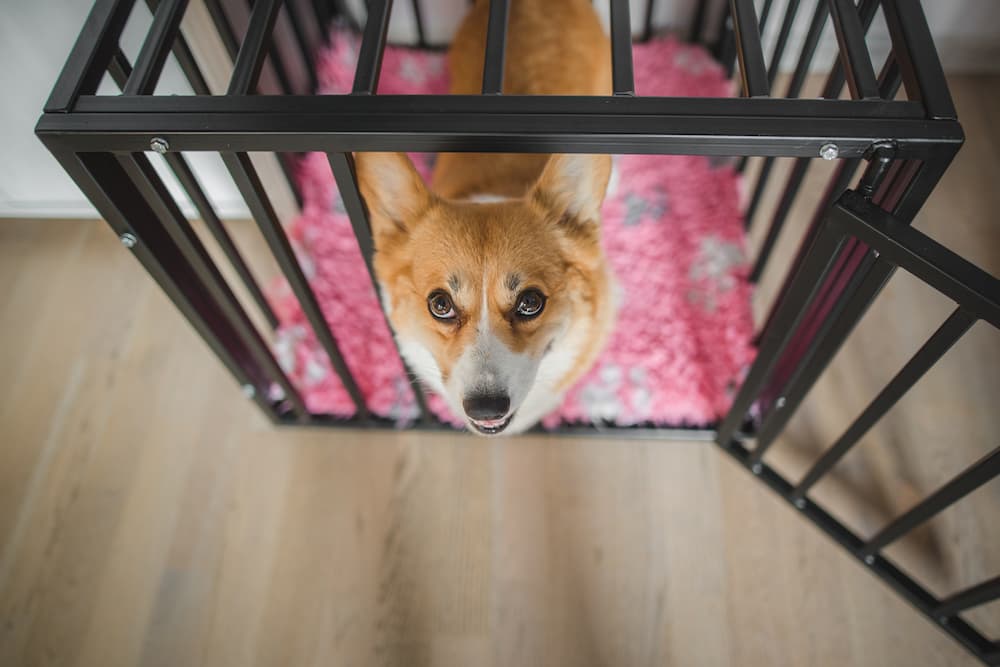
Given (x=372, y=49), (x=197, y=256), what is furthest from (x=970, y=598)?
(x=197, y=256)

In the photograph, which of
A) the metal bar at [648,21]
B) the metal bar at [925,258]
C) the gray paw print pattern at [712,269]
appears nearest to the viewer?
the metal bar at [925,258]

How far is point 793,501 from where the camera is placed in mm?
1444

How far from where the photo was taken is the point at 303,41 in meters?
1.85

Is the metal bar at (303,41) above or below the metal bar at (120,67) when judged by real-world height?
above

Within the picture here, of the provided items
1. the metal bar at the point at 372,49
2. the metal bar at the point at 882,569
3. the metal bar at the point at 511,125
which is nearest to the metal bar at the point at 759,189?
the metal bar at the point at 882,569

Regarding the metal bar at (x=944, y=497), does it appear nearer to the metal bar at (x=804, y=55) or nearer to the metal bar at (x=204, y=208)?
the metal bar at (x=804, y=55)

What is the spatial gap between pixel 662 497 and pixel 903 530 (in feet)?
1.59

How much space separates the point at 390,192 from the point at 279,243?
21cm

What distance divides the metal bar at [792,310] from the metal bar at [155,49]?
3.26 ft

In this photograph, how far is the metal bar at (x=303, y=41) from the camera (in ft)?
5.90

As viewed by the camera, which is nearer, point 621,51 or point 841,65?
point 621,51

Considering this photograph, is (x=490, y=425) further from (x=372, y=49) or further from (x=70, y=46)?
(x=70, y=46)

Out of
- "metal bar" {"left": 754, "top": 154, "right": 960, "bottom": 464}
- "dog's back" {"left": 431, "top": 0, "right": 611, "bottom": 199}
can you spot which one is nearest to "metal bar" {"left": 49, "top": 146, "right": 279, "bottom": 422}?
"dog's back" {"left": 431, "top": 0, "right": 611, "bottom": 199}

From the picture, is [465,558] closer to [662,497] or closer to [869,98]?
[662,497]
